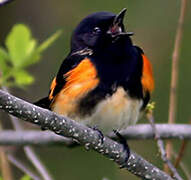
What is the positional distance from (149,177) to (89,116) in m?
0.61

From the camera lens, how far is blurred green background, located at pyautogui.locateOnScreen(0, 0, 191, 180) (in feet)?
18.8

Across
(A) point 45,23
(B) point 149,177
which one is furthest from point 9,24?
(B) point 149,177

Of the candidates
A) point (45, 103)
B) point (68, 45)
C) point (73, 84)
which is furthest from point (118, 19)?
point (68, 45)

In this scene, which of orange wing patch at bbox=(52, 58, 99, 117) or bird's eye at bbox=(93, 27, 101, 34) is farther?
bird's eye at bbox=(93, 27, 101, 34)

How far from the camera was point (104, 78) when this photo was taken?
11.6ft

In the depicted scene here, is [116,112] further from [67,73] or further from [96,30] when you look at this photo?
[96,30]

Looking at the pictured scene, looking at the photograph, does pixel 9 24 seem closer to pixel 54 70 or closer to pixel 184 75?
pixel 54 70

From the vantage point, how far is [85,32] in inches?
148

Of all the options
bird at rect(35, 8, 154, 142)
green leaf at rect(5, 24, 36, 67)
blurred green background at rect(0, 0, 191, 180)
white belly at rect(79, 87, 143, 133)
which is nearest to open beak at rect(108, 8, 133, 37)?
bird at rect(35, 8, 154, 142)

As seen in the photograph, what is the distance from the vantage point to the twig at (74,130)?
258 centimetres

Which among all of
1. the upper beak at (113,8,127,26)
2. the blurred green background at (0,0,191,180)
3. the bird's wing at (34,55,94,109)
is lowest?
the blurred green background at (0,0,191,180)

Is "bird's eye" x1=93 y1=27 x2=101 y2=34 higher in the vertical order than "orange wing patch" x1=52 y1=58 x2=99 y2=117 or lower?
higher

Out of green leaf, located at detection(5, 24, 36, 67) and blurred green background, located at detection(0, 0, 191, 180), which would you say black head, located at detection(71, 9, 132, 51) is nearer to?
green leaf, located at detection(5, 24, 36, 67)

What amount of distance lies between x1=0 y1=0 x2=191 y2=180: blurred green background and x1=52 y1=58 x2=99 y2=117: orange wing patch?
2030mm
